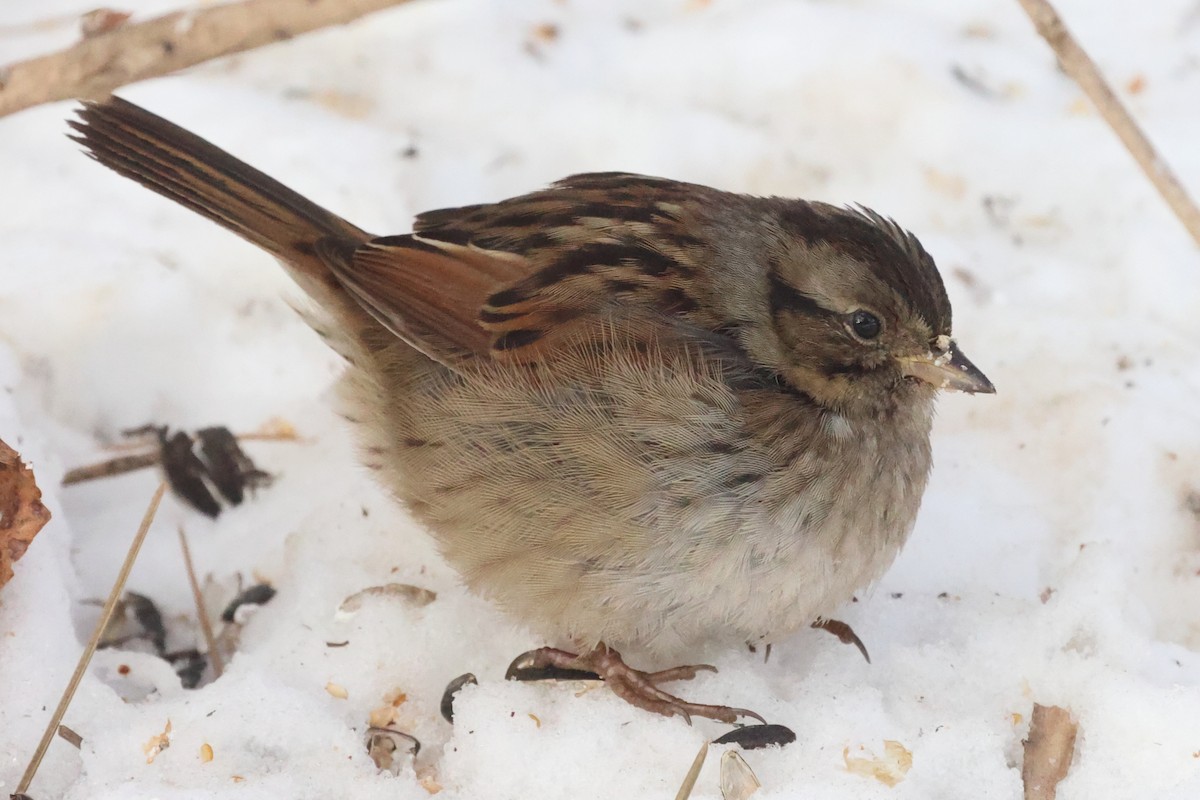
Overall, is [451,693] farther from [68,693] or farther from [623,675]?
[68,693]

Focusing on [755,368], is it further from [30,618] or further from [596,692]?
[30,618]

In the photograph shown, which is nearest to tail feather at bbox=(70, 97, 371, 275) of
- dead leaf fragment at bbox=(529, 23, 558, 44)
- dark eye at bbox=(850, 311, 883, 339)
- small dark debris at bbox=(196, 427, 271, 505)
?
small dark debris at bbox=(196, 427, 271, 505)

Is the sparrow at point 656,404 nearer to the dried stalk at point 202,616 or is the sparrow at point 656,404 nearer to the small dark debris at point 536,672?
the small dark debris at point 536,672

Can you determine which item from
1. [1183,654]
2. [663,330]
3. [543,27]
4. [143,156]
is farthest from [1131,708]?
[543,27]

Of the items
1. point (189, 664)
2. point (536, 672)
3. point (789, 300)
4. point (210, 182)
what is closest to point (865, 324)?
point (789, 300)

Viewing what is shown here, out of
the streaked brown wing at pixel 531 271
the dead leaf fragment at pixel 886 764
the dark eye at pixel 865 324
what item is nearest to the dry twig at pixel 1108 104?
the dark eye at pixel 865 324

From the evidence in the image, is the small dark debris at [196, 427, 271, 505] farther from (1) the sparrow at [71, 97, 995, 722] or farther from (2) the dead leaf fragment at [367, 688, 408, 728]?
(2) the dead leaf fragment at [367, 688, 408, 728]
